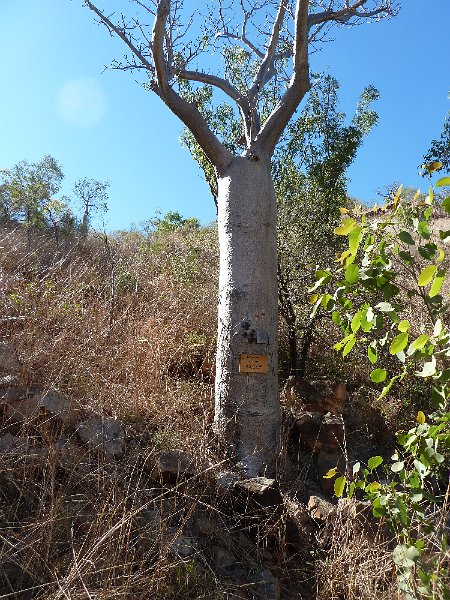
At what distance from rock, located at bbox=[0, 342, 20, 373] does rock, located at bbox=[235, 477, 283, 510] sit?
1.65 metres

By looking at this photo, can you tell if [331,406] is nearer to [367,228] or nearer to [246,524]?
[246,524]

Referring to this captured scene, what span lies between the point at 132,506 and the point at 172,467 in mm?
600

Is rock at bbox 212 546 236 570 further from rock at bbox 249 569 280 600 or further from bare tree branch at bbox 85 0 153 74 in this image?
bare tree branch at bbox 85 0 153 74

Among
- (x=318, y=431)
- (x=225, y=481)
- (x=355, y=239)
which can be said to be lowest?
(x=225, y=481)

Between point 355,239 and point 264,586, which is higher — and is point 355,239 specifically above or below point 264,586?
above

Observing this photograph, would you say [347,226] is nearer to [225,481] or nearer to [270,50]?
[225,481]

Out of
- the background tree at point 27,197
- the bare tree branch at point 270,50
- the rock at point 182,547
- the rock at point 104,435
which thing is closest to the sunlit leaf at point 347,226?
the rock at point 182,547

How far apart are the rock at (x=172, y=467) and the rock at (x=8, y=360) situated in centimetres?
115

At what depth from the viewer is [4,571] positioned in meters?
2.52

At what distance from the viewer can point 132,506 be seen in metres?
2.80

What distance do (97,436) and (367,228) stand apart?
2.20 metres

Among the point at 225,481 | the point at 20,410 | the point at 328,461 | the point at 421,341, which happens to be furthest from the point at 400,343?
the point at 328,461

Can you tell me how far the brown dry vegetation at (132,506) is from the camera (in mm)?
2584

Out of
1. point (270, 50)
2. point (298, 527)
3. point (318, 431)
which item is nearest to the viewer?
point (298, 527)
